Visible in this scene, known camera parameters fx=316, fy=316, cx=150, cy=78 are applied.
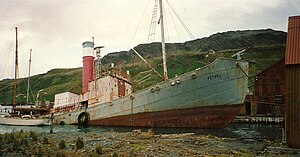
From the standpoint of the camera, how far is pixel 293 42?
45.9 feet

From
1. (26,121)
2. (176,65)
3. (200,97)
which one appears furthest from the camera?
(176,65)

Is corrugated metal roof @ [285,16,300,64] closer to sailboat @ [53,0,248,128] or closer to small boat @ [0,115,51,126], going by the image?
sailboat @ [53,0,248,128]

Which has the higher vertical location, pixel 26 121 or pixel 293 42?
pixel 293 42

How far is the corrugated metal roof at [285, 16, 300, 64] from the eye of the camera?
13.5m

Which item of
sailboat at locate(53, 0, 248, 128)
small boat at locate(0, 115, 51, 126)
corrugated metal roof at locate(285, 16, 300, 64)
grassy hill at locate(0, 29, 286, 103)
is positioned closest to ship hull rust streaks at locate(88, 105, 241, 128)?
sailboat at locate(53, 0, 248, 128)

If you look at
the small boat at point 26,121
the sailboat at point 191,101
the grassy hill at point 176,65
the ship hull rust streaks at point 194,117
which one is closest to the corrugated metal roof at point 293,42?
the sailboat at point 191,101

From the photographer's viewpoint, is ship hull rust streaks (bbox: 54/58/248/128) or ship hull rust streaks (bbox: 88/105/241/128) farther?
ship hull rust streaks (bbox: 88/105/241/128)

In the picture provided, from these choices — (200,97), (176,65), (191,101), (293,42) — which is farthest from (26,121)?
(176,65)

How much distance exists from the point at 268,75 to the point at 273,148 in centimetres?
3162

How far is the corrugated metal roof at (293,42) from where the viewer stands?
44.4 feet

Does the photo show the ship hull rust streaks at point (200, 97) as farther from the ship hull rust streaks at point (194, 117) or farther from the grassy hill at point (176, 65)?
A: the grassy hill at point (176, 65)

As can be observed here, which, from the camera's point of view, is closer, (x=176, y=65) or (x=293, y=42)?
(x=293, y=42)

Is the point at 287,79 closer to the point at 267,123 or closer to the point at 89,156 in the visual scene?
the point at 89,156

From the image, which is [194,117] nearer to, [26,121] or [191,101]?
[191,101]
